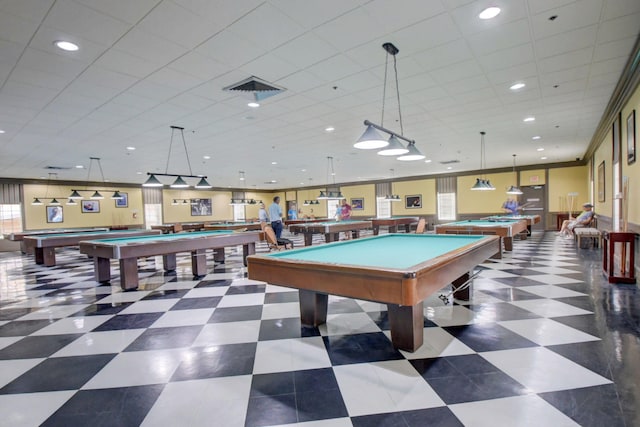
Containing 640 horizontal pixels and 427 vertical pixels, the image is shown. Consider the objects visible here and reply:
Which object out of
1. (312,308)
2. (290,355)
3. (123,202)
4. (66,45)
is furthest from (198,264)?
(123,202)

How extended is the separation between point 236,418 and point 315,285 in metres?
0.90

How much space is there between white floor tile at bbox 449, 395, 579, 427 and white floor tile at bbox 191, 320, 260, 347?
1.71m

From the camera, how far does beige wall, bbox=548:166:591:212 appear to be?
1260 centimetres

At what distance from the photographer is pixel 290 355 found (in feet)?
7.89

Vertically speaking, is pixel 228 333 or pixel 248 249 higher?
pixel 248 249

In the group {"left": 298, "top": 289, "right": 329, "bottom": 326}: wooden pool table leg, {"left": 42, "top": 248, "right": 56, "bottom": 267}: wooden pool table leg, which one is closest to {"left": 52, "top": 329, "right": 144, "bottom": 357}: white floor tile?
{"left": 298, "top": 289, "right": 329, "bottom": 326}: wooden pool table leg

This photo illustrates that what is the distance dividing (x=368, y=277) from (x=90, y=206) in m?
17.0

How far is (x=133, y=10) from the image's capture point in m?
2.66

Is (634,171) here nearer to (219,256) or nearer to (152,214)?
(219,256)

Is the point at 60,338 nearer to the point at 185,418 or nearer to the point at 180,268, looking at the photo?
the point at 185,418

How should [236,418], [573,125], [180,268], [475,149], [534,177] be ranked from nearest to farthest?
1. [236,418]
2. [180,268]
3. [573,125]
4. [475,149]
5. [534,177]

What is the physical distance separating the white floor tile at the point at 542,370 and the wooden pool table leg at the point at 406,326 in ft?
1.61

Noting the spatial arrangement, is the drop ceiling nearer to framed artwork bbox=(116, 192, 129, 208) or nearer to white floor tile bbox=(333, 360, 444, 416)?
white floor tile bbox=(333, 360, 444, 416)

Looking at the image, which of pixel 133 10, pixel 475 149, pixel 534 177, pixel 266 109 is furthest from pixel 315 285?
pixel 534 177
